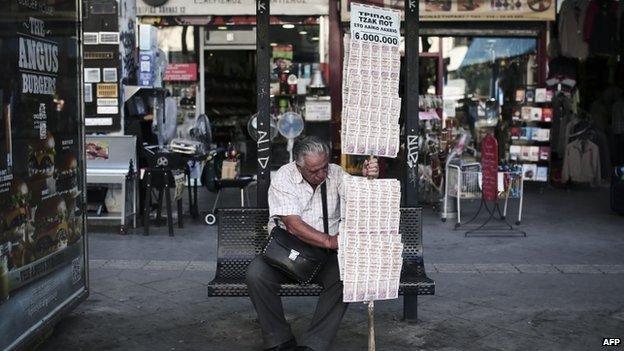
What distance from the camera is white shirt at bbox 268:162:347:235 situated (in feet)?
16.0

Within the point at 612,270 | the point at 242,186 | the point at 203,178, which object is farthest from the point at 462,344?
the point at 203,178

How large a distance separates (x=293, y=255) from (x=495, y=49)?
9393 millimetres

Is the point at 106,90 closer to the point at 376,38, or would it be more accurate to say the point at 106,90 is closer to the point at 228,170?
the point at 228,170

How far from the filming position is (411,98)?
554 cm

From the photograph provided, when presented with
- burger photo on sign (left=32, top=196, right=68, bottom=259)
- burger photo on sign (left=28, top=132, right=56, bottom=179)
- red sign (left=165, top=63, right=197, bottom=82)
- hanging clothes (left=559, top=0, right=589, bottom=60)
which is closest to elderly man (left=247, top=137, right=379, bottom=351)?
burger photo on sign (left=32, top=196, right=68, bottom=259)

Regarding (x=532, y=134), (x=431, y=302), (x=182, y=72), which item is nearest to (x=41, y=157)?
(x=431, y=302)

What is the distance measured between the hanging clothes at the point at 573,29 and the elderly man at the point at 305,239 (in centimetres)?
864

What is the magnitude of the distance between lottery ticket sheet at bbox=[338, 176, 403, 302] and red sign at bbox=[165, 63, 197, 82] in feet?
29.4

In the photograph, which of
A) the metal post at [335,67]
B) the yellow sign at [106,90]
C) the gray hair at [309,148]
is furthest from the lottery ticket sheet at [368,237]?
the metal post at [335,67]

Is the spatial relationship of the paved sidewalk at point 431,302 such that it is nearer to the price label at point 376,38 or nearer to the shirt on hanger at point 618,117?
the price label at point 376,38

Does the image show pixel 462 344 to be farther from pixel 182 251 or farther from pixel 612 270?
pixel 182 251

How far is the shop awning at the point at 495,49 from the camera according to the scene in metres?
13.0

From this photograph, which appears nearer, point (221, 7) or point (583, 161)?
point (583, 161)

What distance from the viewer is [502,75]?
13289 mm
